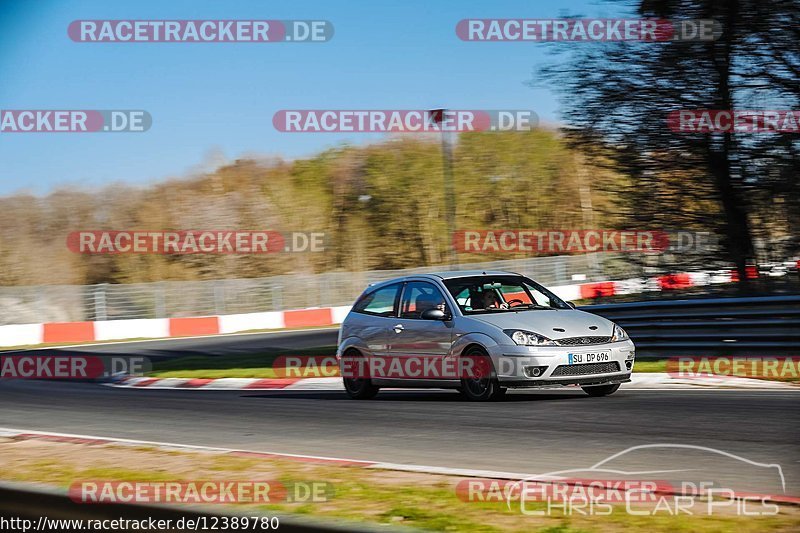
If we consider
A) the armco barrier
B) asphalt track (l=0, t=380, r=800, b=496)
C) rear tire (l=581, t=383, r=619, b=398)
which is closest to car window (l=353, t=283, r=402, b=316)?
asphalt track (l=0, t=380, r=800, b=496)

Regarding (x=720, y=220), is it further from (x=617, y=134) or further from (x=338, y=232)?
(x=338, y=232)

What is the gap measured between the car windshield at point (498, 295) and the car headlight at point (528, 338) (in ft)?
2.62

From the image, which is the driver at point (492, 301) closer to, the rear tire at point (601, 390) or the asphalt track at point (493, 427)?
the asphalt track at point (493, 427)

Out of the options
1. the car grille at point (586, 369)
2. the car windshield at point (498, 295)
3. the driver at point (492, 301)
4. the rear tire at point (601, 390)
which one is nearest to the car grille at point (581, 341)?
the car grille at point (586, 369)

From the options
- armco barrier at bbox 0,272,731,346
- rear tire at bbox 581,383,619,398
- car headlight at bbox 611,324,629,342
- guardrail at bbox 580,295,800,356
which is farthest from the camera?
armco barrier at bbox 0,272,731,346

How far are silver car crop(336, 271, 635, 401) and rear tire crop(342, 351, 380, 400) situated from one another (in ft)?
0.04

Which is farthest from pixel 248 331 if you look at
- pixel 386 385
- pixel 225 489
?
pixel 225 489

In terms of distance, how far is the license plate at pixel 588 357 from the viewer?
10922 millimetres

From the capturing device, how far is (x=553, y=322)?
11.2 m

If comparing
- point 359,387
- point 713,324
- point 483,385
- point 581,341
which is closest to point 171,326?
point 359,387

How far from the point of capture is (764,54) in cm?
1731

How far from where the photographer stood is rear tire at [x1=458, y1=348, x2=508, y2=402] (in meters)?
11.3

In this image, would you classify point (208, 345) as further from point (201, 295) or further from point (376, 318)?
point (376, 318)

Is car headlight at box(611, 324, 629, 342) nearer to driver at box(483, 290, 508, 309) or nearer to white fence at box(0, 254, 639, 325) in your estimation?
driver at box(483, 290, 508, 309)
